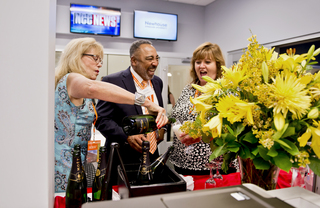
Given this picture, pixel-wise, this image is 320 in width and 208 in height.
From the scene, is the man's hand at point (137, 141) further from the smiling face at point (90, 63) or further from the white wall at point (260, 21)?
the white wall at point (260, 21)

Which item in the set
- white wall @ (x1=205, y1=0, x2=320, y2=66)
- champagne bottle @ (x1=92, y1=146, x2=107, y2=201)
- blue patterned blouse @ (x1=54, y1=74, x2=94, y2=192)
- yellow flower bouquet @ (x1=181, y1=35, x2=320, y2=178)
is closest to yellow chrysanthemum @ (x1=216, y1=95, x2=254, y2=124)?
yellow flower bouquet @ (x1=181, y1=35, x2=320, y2=178)

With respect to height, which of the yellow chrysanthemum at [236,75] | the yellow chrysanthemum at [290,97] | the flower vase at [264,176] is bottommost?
the flower vase at [264,176]

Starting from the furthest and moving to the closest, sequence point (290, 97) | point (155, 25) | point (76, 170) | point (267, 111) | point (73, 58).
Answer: point (155, 25)
point (73, 58)
point (76, 170)
point (267, 111)
point (290, 97)

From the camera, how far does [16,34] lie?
1.98ft

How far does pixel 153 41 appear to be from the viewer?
171 inches

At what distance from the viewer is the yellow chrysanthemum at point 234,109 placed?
24.5 inches

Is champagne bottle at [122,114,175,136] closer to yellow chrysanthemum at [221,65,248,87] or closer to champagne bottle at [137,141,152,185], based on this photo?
champagne bottle at [137,141,152,185]

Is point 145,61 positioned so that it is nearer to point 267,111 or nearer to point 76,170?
point 76,170

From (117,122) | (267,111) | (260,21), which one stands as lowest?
(117,122)

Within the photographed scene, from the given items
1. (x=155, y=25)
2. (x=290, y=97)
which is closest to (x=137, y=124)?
(x=290, y=97)

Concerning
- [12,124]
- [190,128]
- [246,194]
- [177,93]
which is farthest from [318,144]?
[177,93]

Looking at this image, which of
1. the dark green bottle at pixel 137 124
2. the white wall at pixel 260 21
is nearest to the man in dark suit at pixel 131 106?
the dark green bottle at pixel 137 124

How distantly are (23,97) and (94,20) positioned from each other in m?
3.64

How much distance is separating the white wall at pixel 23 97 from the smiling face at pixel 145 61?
1458 millimetres
